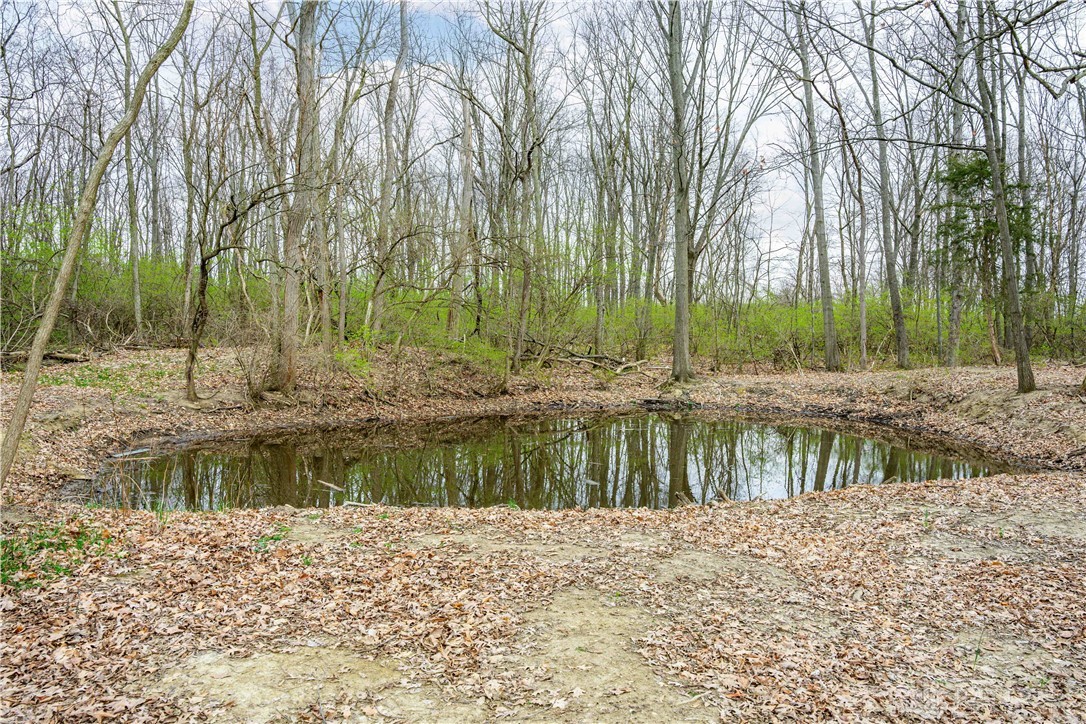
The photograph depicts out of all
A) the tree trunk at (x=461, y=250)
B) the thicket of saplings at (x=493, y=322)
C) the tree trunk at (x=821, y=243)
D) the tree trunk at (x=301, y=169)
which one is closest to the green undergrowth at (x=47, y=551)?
the thicket of saplings at (x=493, y=322)

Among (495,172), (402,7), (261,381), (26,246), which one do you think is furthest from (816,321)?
(26,246)

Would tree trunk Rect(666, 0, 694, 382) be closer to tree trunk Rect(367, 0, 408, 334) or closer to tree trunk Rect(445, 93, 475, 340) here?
tree trunk Rect(445, 93, 475, 340)

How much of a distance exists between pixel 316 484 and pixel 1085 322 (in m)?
22.9

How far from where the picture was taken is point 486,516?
6.85m

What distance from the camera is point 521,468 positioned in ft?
36.7

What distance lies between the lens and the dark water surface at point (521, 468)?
354 inches

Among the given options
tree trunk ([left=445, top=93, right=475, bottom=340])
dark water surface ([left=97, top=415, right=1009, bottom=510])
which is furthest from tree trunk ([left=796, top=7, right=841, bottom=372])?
tree trunk ([left=445, top=93, right=475, bottom=340])

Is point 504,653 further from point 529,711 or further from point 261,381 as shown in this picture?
point 261,381

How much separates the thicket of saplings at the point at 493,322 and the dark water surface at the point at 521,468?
3.39 meters

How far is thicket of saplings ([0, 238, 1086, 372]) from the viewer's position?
15.3 meters

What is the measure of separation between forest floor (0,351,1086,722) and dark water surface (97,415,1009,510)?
163 cm

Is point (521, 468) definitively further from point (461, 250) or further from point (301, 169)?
point (301, 169)

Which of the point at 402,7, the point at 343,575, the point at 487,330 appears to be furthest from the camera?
the point at 402,7

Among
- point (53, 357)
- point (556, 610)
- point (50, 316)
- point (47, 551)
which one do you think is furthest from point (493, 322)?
point (556, 610)
